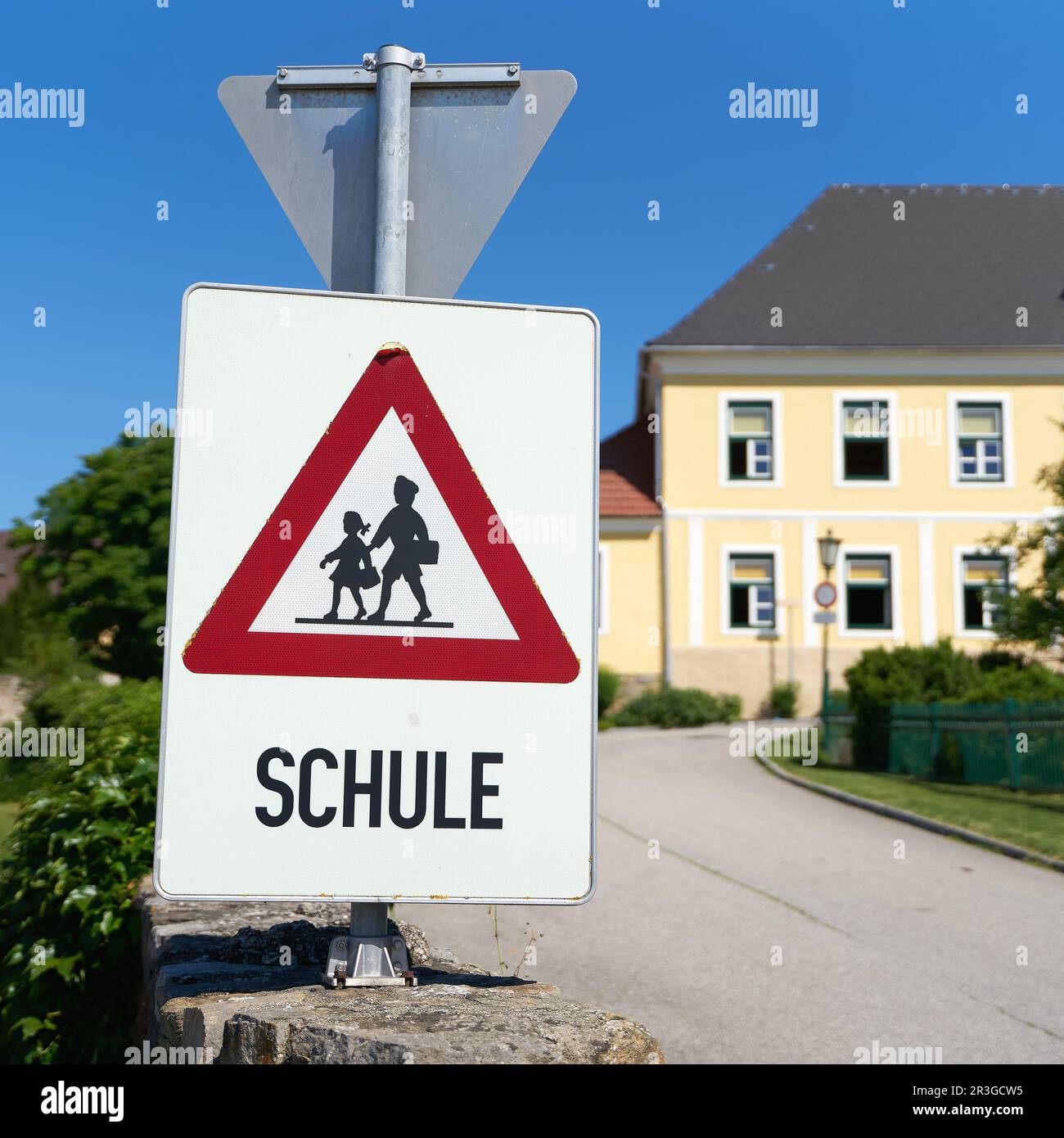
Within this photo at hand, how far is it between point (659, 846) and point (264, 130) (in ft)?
31.6

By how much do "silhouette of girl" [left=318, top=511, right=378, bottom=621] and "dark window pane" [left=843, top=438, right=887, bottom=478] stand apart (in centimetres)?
2891

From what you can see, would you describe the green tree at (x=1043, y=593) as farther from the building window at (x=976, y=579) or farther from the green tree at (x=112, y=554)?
the green tree at (x=112, y=554)

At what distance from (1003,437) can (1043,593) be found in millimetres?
14674

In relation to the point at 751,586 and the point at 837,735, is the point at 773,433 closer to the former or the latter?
the point at 751,586

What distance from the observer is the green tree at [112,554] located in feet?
71.0

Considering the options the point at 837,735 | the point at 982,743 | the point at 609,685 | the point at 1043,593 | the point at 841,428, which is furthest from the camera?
the point at 841,428

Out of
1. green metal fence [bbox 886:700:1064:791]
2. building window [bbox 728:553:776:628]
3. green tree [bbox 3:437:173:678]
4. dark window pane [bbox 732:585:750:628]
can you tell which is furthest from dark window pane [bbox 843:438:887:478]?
green tree [bbox 3:437:173:678]

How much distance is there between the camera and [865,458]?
29.9m

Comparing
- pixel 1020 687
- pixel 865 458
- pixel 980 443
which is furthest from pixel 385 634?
pixel 980 443

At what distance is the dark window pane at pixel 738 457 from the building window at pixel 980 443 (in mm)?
5316

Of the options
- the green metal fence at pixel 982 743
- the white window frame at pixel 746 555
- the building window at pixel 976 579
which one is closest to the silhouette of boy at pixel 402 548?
the green metal fence at pixel 982 743

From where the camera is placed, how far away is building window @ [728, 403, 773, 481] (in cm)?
2961

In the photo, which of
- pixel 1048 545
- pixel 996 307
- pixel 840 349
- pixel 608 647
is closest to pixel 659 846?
pixel 1048 545

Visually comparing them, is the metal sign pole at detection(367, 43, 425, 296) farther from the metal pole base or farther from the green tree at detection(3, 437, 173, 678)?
the green tree at detection(3, 437, 173, 678)
